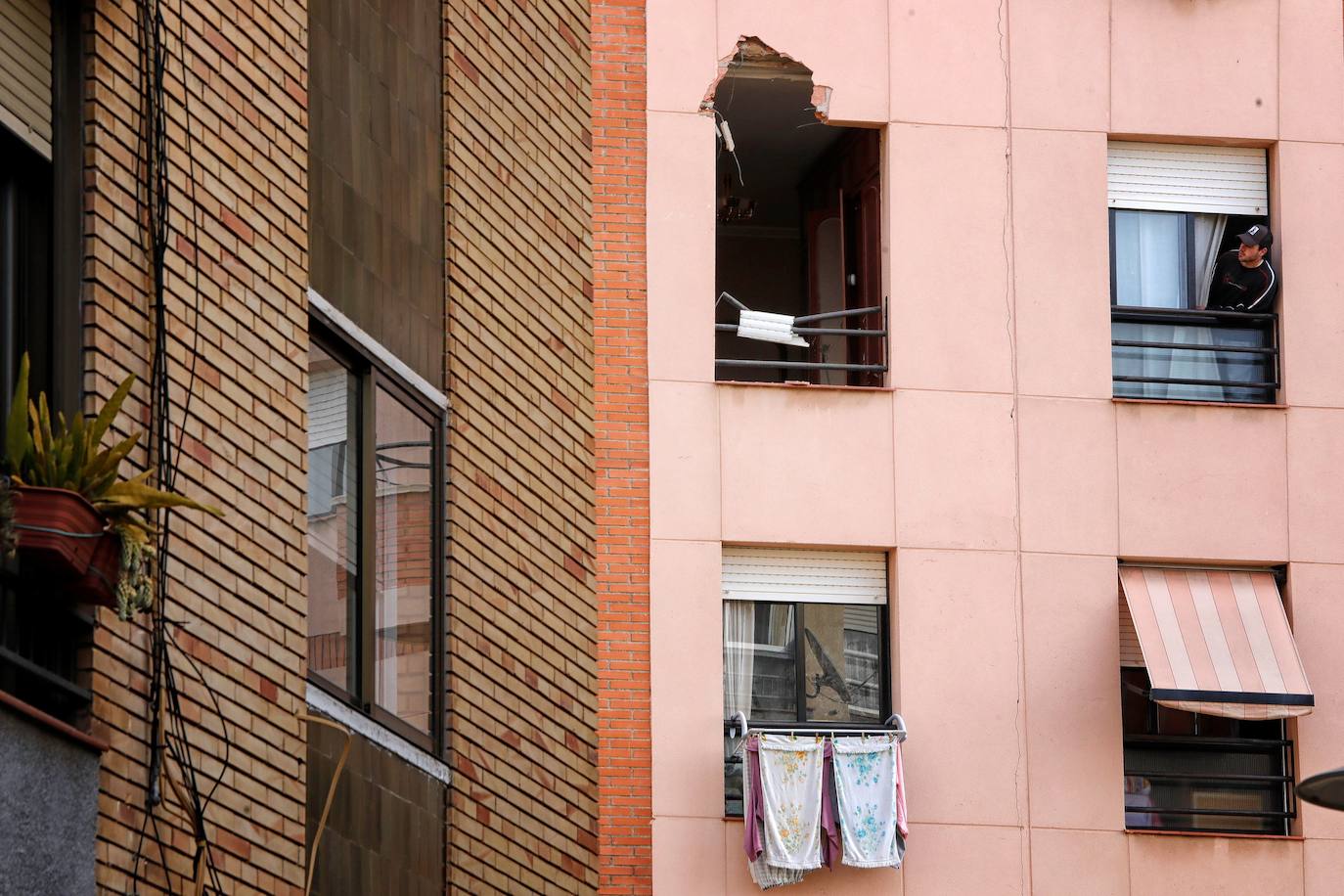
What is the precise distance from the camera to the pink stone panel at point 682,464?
57.7 ft

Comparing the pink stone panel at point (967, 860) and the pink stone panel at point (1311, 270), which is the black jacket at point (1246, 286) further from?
the pink stone panel at point (967, 860)

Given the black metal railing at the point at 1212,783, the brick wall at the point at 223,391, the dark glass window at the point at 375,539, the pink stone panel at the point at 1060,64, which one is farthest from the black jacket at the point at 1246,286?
the brick wall at the point at 223,391

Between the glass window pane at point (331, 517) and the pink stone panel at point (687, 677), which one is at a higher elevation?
the glass window pane at point (331, 517)

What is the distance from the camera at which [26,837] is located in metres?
8.25

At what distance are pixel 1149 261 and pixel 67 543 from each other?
12494 mm

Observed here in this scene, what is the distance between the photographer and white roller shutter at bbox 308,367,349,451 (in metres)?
11.8

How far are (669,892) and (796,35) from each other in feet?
21.9

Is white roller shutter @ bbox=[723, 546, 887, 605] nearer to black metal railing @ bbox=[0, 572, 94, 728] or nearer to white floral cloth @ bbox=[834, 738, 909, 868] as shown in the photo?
white floral cloth @ bbox=[834, 738, 909, 868]

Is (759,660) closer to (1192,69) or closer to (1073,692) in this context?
(1073,692)

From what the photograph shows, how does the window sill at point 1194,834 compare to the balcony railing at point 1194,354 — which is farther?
the balcony railing at point 1194,354

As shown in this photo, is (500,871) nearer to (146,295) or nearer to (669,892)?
(669,892)

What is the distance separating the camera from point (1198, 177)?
1912 cm

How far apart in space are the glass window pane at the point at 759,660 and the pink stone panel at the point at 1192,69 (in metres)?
4.77

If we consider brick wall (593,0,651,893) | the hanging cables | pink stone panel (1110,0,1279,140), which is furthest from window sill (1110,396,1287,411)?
the hanging cables
